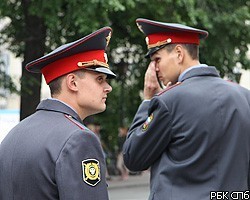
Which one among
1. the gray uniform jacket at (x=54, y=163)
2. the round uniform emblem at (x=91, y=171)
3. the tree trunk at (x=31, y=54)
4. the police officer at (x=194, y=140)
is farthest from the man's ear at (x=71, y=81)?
the tree trunk at (x=31, y=54)

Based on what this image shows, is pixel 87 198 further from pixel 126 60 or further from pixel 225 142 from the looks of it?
pixel 126 60

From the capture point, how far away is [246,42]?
1585 cm

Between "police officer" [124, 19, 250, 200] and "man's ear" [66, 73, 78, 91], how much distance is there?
0.76m

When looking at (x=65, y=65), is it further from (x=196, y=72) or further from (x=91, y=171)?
(x=196, y=72)

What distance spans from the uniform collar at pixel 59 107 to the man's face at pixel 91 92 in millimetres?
60

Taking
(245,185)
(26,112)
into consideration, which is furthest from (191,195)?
(26,112)

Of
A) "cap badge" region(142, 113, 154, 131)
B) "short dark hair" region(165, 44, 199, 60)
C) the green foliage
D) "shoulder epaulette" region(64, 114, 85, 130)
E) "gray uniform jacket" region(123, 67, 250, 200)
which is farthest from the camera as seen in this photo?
the green foliage

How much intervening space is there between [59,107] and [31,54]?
40.5 feet

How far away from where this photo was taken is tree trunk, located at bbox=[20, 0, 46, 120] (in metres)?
15.1

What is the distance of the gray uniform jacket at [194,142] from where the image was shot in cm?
370

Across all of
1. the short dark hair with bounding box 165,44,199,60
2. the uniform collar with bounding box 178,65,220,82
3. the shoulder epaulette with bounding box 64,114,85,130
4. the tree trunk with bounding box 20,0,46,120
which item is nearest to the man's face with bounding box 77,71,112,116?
the shoulder epaulette with bounding box 64,114,85,130

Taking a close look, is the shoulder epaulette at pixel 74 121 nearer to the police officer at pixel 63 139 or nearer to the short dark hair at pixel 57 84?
the police officer at pixel 63 139

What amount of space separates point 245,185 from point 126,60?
15.1 meters

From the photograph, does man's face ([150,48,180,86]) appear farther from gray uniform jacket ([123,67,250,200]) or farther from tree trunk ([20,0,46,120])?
tree trunk ([20,0,46,120])
